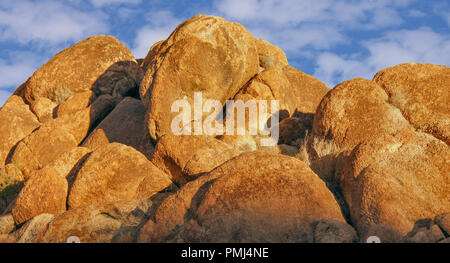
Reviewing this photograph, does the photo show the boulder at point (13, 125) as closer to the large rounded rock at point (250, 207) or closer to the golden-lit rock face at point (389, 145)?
the golden-lit rock face at point (389, 145)

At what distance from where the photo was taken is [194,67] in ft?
48.6

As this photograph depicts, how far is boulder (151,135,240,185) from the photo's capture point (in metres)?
10.7

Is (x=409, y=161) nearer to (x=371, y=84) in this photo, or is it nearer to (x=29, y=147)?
(x=371, y=84)

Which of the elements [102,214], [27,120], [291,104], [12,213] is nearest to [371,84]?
[291,104]

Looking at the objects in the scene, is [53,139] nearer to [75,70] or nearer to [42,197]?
[42,197]

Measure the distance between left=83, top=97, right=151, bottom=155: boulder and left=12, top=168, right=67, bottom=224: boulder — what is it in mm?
4041

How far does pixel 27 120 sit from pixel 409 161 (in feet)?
41.7

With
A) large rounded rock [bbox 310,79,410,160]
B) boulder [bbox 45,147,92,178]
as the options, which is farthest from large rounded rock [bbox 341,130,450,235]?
boulder [bbox 45,147,92,178]

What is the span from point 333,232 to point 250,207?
118cm

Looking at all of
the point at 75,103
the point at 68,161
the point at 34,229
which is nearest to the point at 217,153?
→ the point at 68,161

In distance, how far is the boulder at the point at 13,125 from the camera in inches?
631

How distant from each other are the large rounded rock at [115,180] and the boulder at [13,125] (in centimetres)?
603

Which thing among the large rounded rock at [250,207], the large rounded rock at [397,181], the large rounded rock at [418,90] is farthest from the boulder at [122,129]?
the large rounded rock at [397,181]

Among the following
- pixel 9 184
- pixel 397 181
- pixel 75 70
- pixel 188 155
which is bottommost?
pixel 397 181
